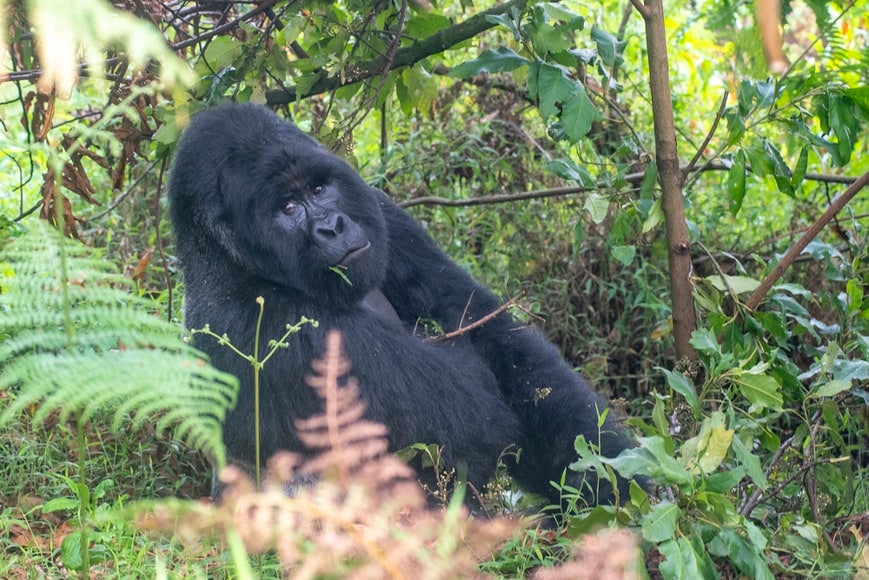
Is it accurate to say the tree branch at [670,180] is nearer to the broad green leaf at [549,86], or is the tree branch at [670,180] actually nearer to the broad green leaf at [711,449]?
the broad green leaf at [549,86]

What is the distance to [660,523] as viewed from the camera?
220 cm

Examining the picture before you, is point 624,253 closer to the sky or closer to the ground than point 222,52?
closer to the ground

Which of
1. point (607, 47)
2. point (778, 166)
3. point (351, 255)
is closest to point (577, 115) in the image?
point (607, 47)

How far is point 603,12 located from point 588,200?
346 centimetres

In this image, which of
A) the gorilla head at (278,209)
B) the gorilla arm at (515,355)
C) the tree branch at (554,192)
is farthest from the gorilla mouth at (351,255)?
the tree branch at (554,192)

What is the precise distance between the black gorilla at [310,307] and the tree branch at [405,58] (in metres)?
0.63

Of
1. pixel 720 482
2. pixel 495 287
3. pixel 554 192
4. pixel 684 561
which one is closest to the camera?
pixel 684 561

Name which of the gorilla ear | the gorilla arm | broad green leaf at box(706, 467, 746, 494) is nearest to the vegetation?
broad green leaf at box(706, 467, 746, 494)

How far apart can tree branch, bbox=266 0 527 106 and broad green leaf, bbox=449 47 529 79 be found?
2.03ft

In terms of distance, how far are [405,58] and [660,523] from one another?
101 inches

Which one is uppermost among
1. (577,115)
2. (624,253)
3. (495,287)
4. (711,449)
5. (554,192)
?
(577,115)

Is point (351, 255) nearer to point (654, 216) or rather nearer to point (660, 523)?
point (654, 216)

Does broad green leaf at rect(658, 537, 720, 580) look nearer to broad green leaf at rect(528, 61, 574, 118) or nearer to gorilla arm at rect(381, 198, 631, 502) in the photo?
gorilla arm at rect(381, 198, 631, 502)

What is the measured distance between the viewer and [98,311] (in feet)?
6.03
